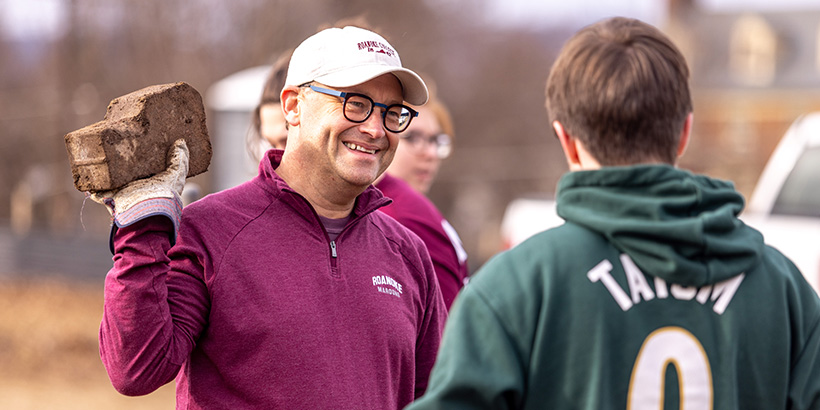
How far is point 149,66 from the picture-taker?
25.4 meters

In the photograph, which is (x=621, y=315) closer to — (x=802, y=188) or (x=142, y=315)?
(x=142, y=315)

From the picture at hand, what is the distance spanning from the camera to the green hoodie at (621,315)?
6.24ft

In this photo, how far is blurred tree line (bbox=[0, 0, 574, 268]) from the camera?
23625 millimetres

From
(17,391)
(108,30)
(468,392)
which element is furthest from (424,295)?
(108,30)

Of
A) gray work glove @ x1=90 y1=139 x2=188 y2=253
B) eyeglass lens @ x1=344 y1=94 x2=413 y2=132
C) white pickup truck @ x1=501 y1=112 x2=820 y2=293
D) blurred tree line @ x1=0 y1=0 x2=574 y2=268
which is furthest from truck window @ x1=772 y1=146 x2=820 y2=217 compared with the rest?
blurred tree line @ x1=0 y1=0 x2=574 y2=268

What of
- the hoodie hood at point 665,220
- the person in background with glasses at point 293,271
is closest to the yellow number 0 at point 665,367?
the hoodie hood at point 665,220

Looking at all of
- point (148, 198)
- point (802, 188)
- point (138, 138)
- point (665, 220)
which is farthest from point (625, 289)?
point (802, 188)

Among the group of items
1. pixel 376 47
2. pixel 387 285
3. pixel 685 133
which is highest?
pixel 376 47

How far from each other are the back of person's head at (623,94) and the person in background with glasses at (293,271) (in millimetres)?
788

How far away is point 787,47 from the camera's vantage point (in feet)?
188

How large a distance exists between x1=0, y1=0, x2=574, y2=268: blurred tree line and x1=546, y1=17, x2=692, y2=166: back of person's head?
10781 mm

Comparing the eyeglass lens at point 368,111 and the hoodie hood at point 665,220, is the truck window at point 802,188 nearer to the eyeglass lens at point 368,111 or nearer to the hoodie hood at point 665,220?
the eyeglass lens at point 368,111

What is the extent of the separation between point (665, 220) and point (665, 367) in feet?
1.03

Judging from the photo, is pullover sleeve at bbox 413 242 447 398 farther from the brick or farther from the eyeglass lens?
the brick
